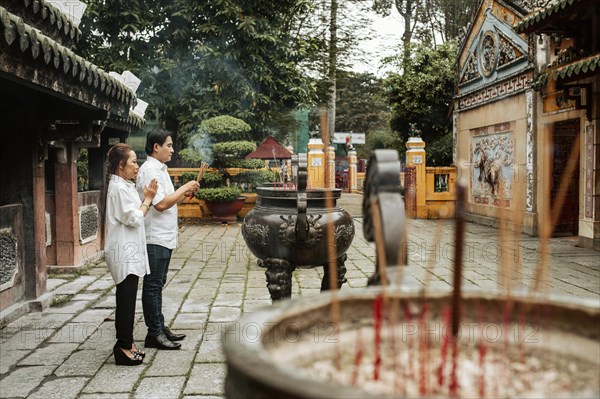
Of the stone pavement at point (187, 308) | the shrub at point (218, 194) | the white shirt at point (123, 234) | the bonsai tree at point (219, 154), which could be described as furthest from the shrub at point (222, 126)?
the white shirt at point (123, 234)

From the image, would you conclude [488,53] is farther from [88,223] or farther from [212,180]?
[88,223]

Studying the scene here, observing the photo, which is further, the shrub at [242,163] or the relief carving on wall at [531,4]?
the shrub at [242,163]

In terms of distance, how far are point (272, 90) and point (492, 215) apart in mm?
7308

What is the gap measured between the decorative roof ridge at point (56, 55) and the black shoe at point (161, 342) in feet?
7.11

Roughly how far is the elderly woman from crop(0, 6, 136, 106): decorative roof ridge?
81cm

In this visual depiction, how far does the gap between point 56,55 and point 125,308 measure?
190 centimetres

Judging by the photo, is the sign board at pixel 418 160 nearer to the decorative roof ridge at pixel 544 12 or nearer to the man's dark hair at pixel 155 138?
the decorative roof ridge at pixel 544 12

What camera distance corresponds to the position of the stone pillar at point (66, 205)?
7.25m

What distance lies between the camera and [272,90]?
15.8 metres

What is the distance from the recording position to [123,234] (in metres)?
3.67

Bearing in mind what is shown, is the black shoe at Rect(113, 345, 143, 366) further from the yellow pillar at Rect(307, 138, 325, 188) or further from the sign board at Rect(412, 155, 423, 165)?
the yellow pillar at Rect(307, 138, 325, 188)

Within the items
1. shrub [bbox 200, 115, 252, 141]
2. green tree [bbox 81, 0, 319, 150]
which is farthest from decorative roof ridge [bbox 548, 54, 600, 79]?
green tree [bbox 81, 0, 319, 150]

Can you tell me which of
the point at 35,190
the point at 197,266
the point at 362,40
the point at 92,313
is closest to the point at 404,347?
the point at 92,313

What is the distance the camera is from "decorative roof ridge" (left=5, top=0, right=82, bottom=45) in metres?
4.54
